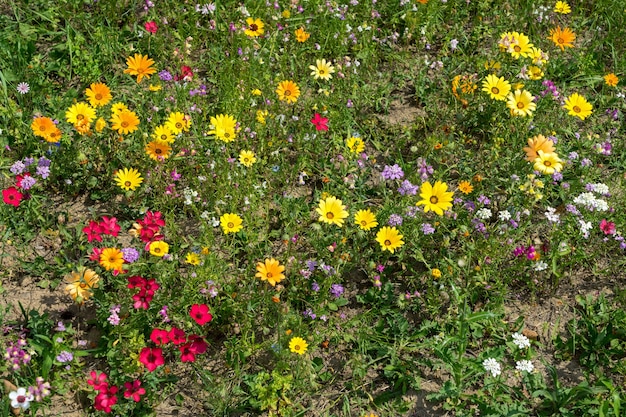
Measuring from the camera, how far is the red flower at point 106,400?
2957 millimetres

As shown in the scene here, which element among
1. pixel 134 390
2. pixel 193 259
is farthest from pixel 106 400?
pixel 193 259

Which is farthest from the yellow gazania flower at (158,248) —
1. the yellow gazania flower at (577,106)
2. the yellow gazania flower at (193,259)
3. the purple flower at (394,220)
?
the yellow gazania flower at (577,106)

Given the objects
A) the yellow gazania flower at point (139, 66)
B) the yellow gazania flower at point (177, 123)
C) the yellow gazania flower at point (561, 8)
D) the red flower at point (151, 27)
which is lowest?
the yellow gazania flower at point (177, 123)

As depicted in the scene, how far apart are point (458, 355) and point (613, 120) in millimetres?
2531

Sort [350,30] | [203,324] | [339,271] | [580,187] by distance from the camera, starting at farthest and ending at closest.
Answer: [350,30]
[580,187]
[339,271]
[203,324]

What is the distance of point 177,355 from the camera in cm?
329

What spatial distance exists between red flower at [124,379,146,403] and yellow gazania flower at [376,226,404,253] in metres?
1.57

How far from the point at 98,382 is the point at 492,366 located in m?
2.10

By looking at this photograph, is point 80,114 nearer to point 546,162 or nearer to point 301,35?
point 301,35

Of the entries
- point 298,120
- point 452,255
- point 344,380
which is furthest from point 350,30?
point 344,380

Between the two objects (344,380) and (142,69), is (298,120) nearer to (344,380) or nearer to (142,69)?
(142,69)

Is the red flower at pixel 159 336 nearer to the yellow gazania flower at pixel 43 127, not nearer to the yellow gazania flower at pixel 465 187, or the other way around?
the yellow gazania flower at pixel 43 127

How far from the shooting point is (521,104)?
4.12 m

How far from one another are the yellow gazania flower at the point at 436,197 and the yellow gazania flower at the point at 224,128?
4.27 feet
